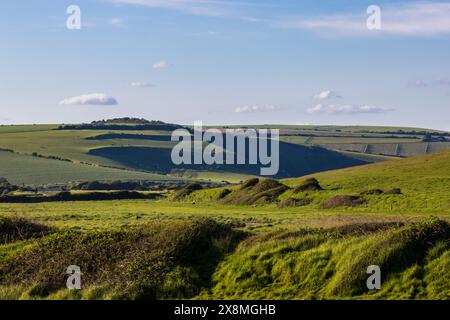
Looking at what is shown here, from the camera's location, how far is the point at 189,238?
76.1 ft

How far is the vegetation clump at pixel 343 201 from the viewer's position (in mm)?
60684

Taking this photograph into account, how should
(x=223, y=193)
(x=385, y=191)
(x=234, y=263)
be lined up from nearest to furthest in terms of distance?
(x=234, y=263) < (x=385, y=191) < (x=223, y=193)

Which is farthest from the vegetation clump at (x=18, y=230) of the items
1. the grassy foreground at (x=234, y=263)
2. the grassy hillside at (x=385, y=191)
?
the grassy hillside at (x=385, y=191)

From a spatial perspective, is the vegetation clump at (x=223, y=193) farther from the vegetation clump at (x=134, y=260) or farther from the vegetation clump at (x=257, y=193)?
the vegetation clump at (x=134, y=260)

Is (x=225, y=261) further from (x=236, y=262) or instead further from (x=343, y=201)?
(x=343, y=201)

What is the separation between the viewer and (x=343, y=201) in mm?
61375

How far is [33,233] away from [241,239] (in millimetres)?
8801

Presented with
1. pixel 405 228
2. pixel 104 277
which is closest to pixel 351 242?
pixel 405 228

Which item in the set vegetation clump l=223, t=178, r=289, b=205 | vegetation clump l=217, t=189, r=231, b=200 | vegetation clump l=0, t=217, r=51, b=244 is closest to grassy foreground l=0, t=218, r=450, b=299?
vegetation clump l=0, t=217, r=51, b=244

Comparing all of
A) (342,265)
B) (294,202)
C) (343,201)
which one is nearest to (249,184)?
(294,202)

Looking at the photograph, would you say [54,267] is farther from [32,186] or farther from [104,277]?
[32,186]

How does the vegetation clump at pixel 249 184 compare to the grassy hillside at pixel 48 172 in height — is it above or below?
above

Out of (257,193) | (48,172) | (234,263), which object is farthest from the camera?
(48,172)

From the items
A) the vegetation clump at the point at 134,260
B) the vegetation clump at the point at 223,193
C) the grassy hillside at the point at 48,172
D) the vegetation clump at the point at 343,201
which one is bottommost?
the grassy hillside at the point at 48,172
